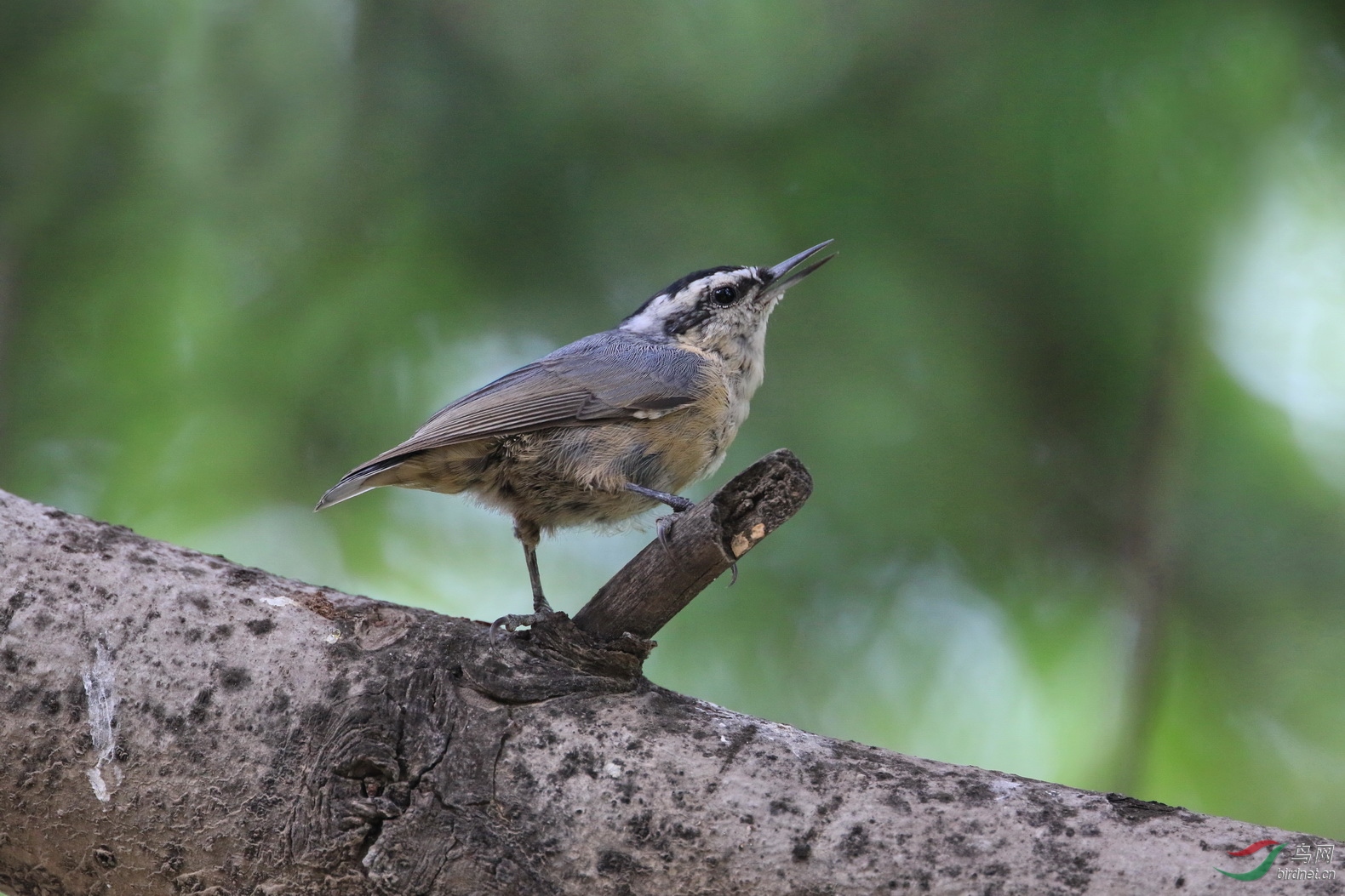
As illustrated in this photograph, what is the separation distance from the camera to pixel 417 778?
195 cm

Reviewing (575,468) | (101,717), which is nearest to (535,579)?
(575,468)

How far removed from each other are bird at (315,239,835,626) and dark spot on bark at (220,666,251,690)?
3.05ft

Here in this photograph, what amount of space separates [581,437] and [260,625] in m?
1.28

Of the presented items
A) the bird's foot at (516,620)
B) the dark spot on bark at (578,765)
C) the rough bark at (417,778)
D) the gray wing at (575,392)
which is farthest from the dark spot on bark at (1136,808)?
the gray wing at (575,392)

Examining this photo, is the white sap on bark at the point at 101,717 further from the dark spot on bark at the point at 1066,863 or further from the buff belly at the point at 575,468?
the dark spot on bark at the point at 1066,863

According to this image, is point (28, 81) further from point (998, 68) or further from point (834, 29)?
point (998, 68)

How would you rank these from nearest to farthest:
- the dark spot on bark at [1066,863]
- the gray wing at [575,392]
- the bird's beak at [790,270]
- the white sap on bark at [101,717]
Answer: the dark spot on bark at [1066,863]
the white sap on bark at [101,717]
the gray wing at [575,392]
the bird's beak at [790,270]

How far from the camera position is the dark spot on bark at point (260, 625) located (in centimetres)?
213

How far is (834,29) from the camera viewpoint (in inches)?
144

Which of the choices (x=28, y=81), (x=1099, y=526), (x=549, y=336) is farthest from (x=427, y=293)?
(x=1099, y=526)

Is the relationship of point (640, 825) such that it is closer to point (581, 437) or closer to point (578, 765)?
point (578, 765)

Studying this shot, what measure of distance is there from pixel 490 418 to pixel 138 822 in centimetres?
151

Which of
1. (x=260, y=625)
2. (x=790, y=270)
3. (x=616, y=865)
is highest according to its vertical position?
(x=790, y=270)

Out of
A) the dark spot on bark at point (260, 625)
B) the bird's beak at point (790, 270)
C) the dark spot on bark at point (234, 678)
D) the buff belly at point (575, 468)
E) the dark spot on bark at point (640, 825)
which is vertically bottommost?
the dark spot on bark at point (640, 825)
